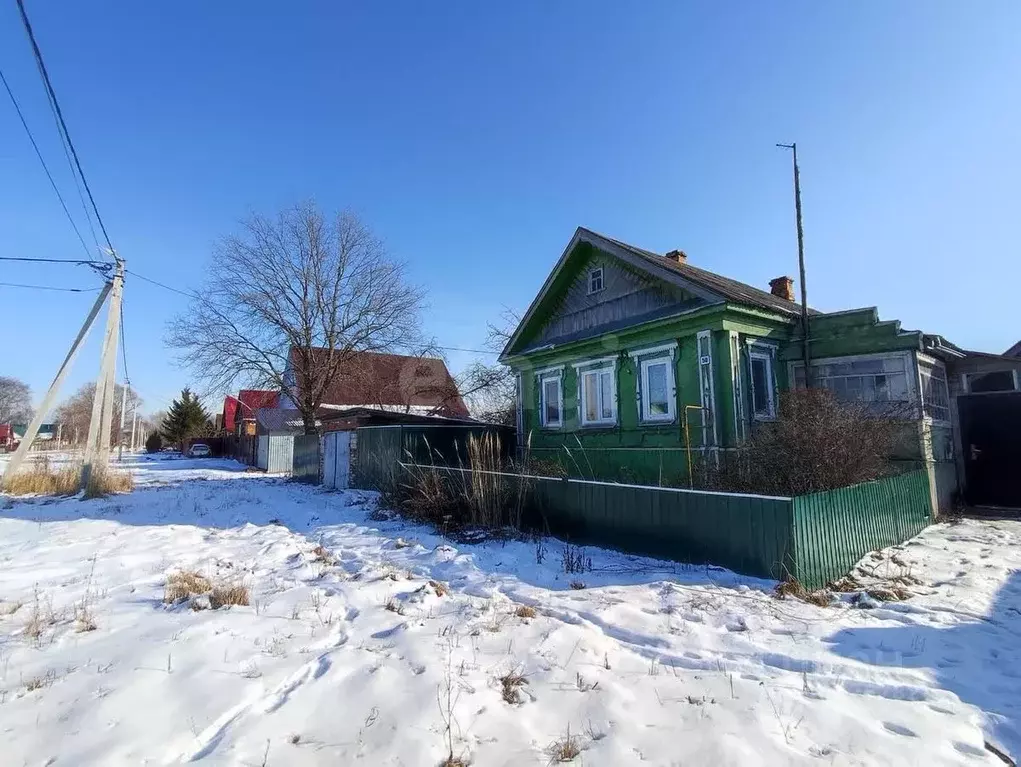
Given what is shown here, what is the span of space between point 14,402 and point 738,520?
114323mm

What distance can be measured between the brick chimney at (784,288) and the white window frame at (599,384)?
7.90 meters

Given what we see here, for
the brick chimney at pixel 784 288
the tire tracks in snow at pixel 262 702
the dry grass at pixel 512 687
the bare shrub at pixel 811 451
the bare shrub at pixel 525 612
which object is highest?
the brick chimney at pixel 784 288

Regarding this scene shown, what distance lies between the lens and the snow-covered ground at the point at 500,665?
302cm

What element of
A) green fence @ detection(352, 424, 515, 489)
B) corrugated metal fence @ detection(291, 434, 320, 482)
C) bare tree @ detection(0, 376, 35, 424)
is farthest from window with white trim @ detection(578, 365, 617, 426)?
bare tree @ detection(0, 376, 35, 424)

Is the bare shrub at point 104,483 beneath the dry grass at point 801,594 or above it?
above

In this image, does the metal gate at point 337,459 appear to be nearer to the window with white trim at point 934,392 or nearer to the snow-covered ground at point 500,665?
the snow-covered ground at point 500,665

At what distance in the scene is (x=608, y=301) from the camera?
46.6 feet

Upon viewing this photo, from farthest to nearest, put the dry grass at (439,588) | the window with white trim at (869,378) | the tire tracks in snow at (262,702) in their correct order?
the window with white trim at (869,378) → the dry grass at (439,588) → the tire tracks in snow at (262,702)

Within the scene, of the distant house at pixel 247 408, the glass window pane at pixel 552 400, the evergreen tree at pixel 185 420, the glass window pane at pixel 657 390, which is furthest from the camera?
the evergreen tree at pixel 185 420

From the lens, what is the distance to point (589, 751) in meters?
3.00

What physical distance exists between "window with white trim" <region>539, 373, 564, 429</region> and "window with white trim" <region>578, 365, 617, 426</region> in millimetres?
895

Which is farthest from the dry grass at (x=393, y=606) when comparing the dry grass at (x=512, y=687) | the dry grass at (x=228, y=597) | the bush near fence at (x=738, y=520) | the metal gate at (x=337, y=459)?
the metal gate at (x=337, y=459)

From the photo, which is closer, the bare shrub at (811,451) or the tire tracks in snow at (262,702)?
the tire tracks in snow at (262,702)

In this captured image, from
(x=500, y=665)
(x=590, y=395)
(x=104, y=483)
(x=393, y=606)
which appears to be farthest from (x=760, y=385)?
(x=104, y=483)
